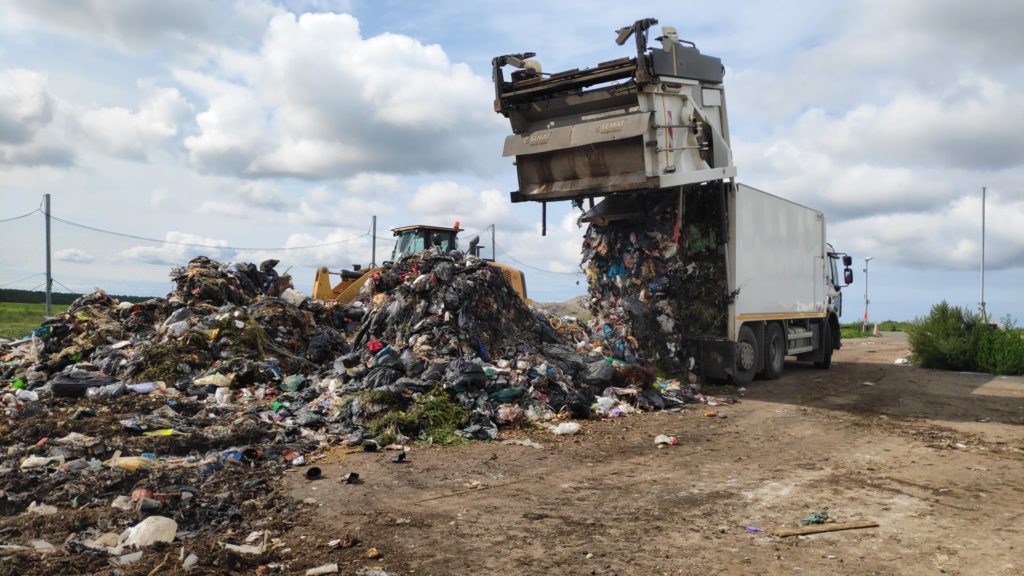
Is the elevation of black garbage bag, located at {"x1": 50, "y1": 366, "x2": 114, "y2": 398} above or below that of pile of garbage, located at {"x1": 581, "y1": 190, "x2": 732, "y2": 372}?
below

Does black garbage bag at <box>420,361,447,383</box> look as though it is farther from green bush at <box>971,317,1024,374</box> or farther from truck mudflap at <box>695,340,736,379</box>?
green bush at <box>971,317,1024,374</box>

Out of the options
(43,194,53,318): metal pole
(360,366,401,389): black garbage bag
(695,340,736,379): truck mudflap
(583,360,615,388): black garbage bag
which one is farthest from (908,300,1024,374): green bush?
(43,194,53,318): metal pole

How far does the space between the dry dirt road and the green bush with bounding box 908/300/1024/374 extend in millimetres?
6354

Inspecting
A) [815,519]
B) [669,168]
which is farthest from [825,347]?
[815,519]

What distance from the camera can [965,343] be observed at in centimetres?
1428

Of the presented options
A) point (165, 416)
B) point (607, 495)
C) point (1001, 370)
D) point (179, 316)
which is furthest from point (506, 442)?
point (1001, 370)

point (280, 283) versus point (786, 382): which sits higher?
point (280, 283)

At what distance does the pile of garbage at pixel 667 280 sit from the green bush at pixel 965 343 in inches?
278

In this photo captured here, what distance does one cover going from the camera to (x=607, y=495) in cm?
511

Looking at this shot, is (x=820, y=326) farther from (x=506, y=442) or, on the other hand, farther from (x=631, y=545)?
(x=631, y=545)

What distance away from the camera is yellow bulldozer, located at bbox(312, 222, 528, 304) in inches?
512

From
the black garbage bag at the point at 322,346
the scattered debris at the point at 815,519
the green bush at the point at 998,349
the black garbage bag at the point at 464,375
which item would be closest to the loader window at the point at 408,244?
the black garbage bag at the point at 322,346

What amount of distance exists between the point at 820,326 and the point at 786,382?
273 centimetres

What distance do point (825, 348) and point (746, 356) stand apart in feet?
14.0
